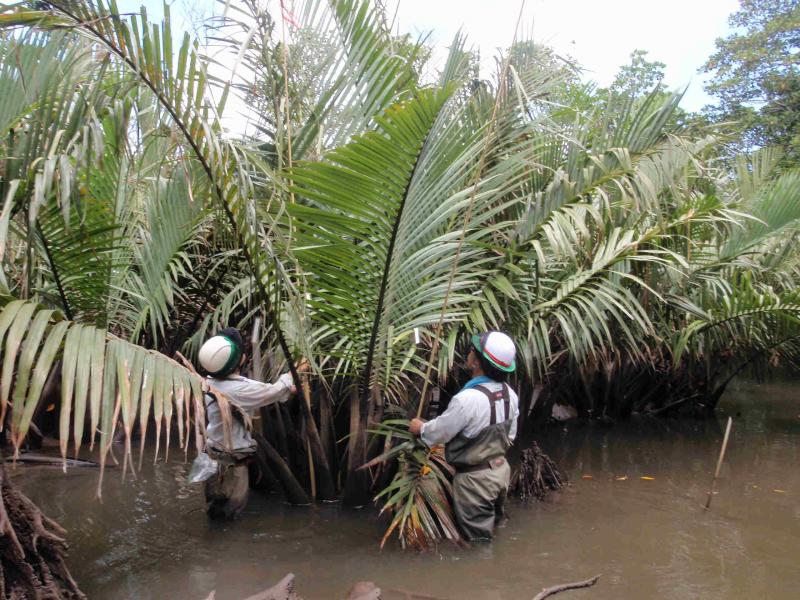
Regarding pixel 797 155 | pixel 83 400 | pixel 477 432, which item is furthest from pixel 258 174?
pixel 797 155

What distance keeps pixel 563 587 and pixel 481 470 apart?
0.85 metres

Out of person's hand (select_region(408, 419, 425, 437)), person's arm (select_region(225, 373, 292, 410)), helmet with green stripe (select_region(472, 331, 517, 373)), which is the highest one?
helmet with green stripe (select_region(472, 331, 517, 373))

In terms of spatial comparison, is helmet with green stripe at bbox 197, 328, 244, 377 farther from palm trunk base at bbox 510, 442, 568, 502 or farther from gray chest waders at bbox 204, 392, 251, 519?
palm trunk base at bbox 510, 442, 568, 502

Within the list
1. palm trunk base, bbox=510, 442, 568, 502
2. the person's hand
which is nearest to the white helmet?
the person's hand

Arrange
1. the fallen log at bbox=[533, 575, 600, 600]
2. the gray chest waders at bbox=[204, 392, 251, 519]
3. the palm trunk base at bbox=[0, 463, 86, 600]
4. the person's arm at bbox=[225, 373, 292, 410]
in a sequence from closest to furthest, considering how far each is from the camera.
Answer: the palm trunk base at bbox=[0, 463, 86, 600] < the fallen log at bbox=[533, 575, 600, 600] < the person's arm at bbox=[225, 373, 292, 410] < the gray chest waders at bbox=[204, 392, 251, 519]

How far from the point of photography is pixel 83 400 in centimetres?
242

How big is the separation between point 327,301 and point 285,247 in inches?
16.0

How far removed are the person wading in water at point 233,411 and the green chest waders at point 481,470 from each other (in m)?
1.05

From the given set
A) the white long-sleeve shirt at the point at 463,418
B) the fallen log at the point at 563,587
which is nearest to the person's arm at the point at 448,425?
the white long-sleeve shirt at the point at 463,418

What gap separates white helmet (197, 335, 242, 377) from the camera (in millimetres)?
4133

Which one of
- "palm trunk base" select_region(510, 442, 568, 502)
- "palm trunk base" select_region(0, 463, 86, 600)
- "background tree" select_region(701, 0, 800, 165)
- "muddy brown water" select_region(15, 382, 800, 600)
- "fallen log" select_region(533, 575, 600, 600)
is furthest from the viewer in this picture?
"background tree" select_region(701, 0, 800, 165)

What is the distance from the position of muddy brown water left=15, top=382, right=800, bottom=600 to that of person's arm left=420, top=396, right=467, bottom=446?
0.64 m

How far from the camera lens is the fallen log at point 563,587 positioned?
3387 mm

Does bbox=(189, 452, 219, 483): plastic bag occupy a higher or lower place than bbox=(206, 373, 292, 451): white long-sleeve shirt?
lower
